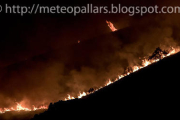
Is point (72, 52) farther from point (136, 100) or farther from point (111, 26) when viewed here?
point (136, 100)

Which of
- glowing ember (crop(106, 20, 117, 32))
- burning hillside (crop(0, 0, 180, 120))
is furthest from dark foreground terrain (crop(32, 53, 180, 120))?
glowing ember (crop(106, 20, 117, 32))

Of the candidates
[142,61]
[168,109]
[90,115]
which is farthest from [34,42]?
[168,109]

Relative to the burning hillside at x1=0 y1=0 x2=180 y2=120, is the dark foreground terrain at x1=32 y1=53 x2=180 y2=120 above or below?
below

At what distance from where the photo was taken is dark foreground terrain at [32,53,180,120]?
385 cm

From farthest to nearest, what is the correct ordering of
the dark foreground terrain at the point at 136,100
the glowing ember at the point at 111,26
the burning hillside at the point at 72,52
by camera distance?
the glowing ember at the point at 111,26 < the burning hillside at the point at 72,52 < the dark foreground terrain at the point at 136,100

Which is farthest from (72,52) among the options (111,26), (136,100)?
(136,100)

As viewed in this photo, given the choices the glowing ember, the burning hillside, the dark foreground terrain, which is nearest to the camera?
the dark foreground terrain

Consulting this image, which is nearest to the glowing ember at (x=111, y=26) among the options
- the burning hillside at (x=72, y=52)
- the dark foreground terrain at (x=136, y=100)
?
the burning hillside at (x=72, y=52)

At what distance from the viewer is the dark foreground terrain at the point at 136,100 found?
12.6ft

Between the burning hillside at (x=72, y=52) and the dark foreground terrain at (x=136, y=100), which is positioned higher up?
the burning hillside at (x=72, y=52)

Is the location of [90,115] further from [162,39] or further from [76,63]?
[162,39]

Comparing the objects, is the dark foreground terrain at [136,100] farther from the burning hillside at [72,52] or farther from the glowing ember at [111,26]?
the glowing ember at [111,26]

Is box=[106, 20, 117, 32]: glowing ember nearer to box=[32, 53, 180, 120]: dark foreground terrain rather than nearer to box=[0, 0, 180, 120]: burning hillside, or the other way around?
box=[0, 0, 180, 120]: burning hillside

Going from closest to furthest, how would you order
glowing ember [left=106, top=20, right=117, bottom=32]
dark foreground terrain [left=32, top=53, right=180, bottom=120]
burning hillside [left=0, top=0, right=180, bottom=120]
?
dark foreground terrain [left=32, top=53, right=180, bottom=120], burning hillside [left=0, top=0, right=180, bottom=120], glowing ember [left=106, top=20, right=117, bottom=32]
